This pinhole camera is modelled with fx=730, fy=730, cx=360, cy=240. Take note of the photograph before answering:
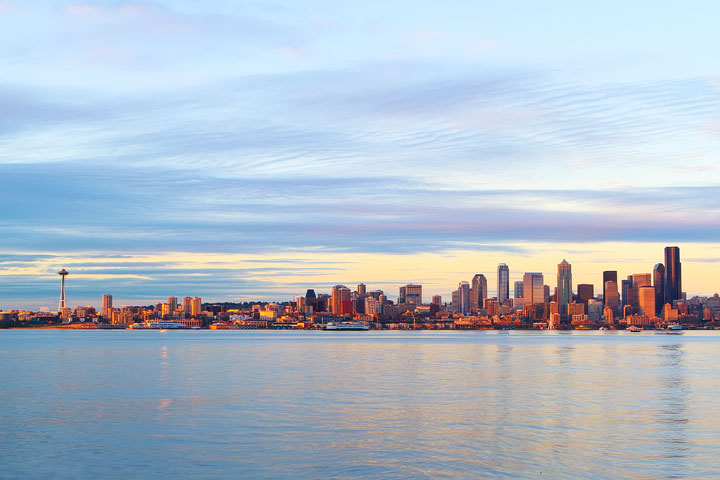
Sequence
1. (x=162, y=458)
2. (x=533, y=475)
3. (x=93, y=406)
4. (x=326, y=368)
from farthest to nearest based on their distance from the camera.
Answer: (x=326, y=368) < (x=93, y=406) < (x=162, y=458) < (x=533, y=475)

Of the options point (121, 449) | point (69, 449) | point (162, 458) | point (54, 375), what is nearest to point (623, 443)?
point (162, 458)

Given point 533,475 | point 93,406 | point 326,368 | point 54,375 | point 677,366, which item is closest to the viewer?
point 533,475

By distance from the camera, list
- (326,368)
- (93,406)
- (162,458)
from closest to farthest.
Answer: (162,458) → (93,406) → (326,368)

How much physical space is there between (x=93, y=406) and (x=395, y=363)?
50.6 meters

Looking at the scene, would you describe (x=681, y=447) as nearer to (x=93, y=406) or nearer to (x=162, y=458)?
(x=162, y=458)

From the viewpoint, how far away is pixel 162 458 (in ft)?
107

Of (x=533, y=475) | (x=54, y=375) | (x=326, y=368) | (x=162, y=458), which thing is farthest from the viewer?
(x=326, y=368)

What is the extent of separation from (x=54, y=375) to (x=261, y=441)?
154 feet

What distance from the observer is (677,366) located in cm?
9362

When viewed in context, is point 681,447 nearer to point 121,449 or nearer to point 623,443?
point 623,443

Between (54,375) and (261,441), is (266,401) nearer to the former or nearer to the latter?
(261,441)

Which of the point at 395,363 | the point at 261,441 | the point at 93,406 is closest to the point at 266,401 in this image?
the point at 93,406

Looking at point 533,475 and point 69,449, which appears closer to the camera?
point 533,475

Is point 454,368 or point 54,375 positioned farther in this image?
point 454,368
